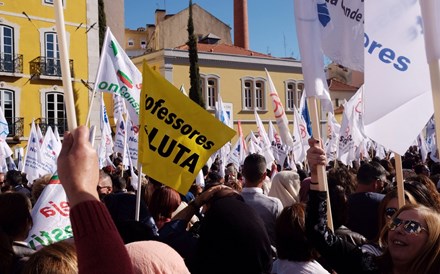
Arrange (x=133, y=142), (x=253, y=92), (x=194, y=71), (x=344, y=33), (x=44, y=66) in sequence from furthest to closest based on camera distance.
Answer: (x=253, y=92) < (x=194, y=71) < (x=44, y=66) < (x=133, y=142) < (x=344, y=33)

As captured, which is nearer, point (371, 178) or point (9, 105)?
point (371, 178)

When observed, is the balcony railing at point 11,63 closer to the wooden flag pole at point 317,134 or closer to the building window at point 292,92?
the building window at point 292,92

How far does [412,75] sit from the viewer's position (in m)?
3.16

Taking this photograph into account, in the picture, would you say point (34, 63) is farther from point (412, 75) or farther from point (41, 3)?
point (412, 75)

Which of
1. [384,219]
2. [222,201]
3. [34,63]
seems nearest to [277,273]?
[222,201]

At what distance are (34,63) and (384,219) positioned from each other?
26829mm

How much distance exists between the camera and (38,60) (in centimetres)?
2792

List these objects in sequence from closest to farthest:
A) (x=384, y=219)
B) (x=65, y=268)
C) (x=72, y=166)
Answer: (x=72, y=166)
(x=65, y=268)
(x=384, y=219)

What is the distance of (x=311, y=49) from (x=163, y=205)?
1.86m

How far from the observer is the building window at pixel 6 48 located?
2692 centimetres

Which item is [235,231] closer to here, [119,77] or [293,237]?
[293,237]

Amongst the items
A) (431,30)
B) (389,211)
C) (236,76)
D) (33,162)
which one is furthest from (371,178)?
(236,76)

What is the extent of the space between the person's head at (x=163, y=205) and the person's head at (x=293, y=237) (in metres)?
1.33

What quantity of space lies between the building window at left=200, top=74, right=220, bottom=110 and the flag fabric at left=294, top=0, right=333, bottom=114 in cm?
3571
